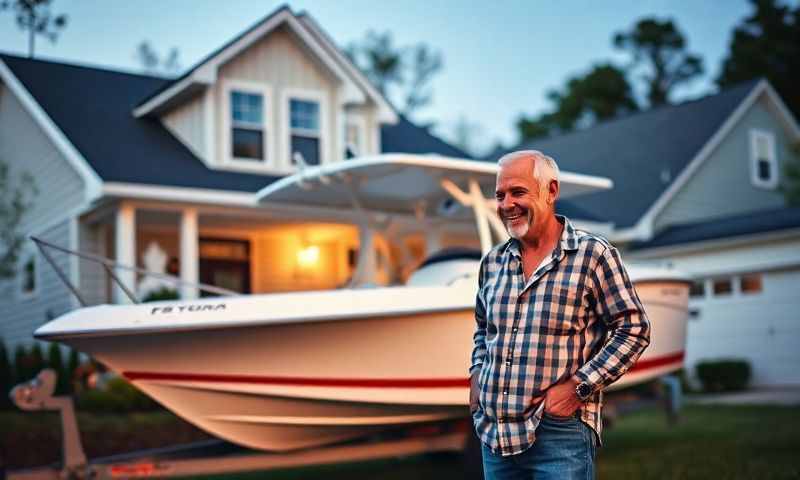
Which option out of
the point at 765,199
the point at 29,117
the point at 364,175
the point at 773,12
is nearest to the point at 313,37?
the point at 29,117

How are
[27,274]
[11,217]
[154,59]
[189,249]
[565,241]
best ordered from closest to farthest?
[565,241] < [189,249] < [11,217] < [27,274] < [154,59]

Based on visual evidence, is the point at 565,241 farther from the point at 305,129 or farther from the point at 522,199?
the point at 305,129

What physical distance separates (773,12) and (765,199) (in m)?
15.8

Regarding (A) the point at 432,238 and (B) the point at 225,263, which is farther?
(B) the point at 225,263

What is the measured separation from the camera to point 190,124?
12.8 m

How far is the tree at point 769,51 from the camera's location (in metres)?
32.0

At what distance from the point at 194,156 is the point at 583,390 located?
10.4 m

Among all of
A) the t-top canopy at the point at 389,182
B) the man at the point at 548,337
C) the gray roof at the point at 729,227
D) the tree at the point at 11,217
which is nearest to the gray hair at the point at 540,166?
the man at the point at 548,337

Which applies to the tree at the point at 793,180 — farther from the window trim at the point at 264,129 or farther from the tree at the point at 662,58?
the tree at the point at 662,58

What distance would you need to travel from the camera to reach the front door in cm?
1353

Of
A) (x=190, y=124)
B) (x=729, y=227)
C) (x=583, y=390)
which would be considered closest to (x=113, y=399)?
(x=190, y=124)

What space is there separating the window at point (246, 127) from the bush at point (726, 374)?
8.68m

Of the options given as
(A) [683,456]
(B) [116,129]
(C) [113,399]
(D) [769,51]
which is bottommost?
(A) [683,456]

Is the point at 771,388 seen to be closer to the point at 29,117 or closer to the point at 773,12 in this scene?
the point at 29,117
